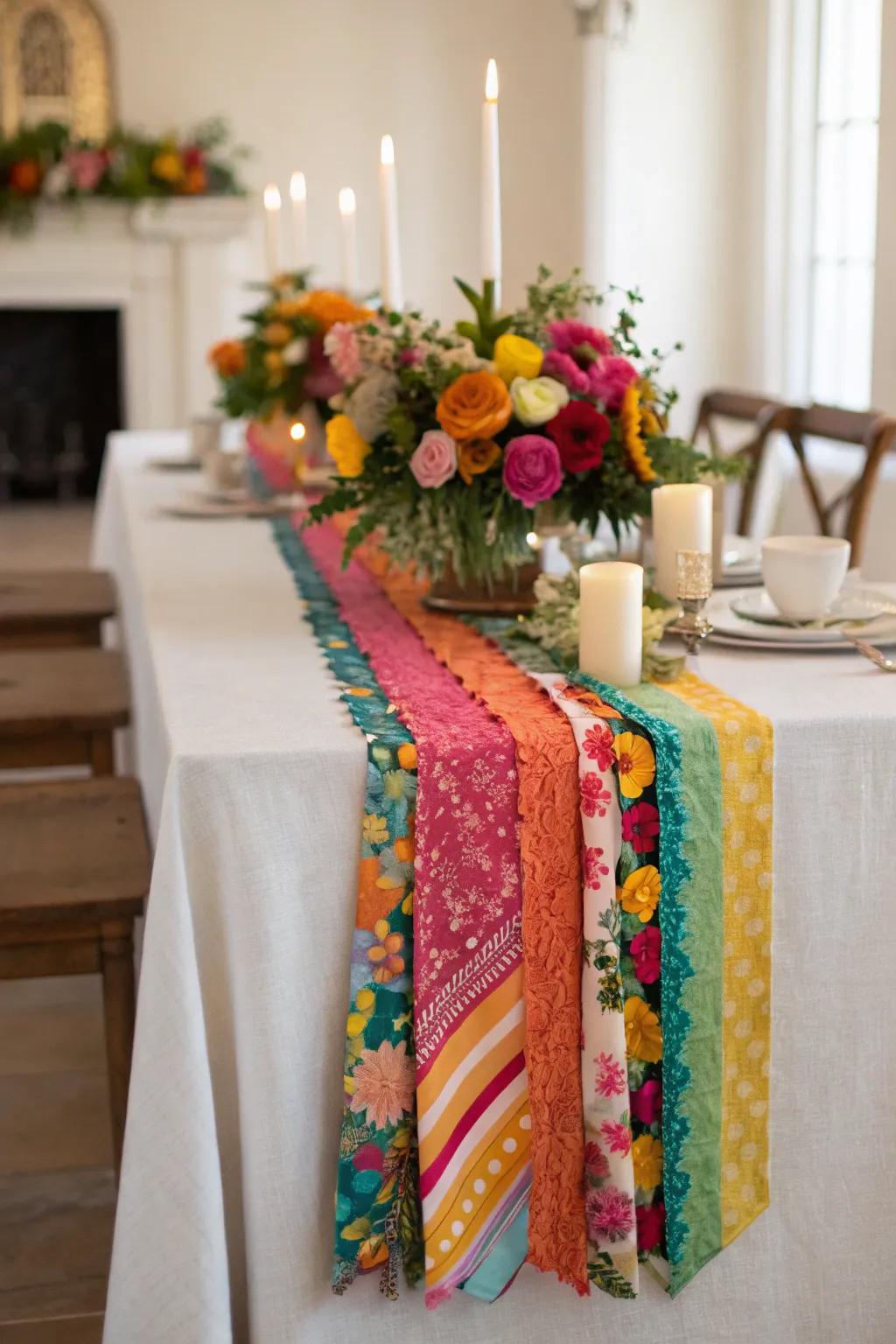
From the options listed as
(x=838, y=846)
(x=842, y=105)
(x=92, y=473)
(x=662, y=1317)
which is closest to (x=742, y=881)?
(x=838, y=846)

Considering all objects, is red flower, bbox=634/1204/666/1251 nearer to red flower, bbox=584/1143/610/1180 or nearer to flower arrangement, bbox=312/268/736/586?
red flower, bbox=584/1143/610/1180

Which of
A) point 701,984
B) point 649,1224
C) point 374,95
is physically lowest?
point 649,1224

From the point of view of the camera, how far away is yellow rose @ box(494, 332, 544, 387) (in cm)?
167

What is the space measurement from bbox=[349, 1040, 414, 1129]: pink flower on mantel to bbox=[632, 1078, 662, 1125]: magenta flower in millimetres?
198

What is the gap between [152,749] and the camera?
1.79 meters

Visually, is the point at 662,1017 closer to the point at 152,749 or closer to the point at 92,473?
the point at 152,749

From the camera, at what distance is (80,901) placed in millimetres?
1645

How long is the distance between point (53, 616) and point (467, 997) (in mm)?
1742

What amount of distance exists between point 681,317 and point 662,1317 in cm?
464

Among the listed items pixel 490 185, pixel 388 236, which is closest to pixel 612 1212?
pixel 490 185

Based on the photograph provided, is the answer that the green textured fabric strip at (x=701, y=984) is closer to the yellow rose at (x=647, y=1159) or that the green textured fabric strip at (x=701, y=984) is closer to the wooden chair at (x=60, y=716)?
the yellow rose at (x=647, y=1159)

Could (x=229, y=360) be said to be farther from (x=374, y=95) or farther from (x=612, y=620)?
(x=374, y=95)

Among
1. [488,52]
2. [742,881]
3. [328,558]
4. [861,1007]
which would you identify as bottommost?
[861,1007]

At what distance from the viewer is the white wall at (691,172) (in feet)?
18.0
